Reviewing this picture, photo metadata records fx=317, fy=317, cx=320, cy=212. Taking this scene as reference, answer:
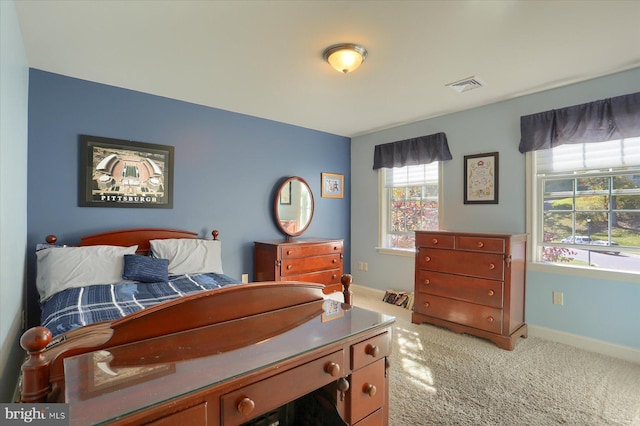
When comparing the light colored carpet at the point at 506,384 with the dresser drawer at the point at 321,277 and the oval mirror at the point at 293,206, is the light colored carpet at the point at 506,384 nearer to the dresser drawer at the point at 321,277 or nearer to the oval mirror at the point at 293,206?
the dresser drawer at the point at 321,277

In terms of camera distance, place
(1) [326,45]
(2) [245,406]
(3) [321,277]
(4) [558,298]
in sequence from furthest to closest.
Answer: (3) [321,277] → (4) [558,298] → (1) [326,45] → (2) [245,406]

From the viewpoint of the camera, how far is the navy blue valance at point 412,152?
3.84m

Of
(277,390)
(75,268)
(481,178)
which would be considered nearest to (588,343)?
(481,178)

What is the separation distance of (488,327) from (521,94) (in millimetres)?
2316

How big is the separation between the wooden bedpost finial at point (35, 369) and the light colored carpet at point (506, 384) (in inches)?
70.3

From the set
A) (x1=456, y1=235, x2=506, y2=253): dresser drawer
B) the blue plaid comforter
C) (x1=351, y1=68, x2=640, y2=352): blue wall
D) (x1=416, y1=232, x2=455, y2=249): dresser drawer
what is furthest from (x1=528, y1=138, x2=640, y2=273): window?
the blue plaid comforter

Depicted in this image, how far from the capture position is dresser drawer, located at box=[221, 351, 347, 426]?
84cm

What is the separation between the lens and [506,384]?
229 cm

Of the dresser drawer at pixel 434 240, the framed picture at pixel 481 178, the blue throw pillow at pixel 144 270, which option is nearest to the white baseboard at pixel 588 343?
the dresser drawer at pixel 434 240

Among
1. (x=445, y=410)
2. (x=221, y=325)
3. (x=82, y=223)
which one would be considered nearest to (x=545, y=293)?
(x=445, y=410)

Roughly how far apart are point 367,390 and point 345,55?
212 cm

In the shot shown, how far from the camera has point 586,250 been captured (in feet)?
9.60

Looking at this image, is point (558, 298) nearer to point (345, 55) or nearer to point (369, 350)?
point (369, 350)

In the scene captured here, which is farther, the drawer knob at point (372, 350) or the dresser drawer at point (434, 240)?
the dresser drawer at point (434, 240)
